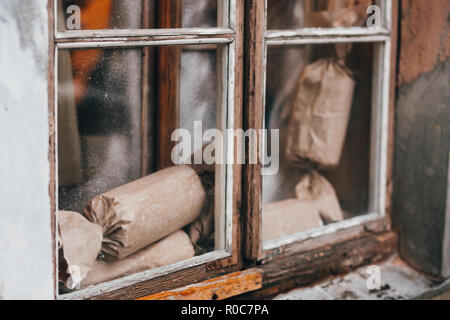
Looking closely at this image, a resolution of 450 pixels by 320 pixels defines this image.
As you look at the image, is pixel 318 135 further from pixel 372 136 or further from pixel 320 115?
pixel 372 136

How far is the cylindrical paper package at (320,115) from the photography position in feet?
6.54

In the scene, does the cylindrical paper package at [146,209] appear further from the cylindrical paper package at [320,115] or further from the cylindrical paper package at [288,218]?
the cylindrical paper package at [320,115]

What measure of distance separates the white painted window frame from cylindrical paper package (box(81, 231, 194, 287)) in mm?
263

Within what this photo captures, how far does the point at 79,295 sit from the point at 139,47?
631 mm

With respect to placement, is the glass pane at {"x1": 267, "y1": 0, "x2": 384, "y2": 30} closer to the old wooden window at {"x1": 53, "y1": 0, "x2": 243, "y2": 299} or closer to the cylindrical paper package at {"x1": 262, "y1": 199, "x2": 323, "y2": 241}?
the old wooden window at {"x1": 53, "y1": 0, "x2": 243, "y2": 299}

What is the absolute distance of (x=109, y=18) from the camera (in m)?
1.49

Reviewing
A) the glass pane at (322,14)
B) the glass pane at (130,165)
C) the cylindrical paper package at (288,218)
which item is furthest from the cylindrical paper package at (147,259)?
the glass pane at (322,14)

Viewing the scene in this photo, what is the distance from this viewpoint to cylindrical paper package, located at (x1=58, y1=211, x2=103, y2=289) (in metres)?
1.43

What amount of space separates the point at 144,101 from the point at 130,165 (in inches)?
7.0

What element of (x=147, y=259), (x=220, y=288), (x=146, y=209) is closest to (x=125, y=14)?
(x=146, y=209)

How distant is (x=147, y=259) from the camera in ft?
5.32

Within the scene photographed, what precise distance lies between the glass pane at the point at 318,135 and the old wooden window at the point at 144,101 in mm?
205

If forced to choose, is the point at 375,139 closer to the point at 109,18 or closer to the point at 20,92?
the point at 109,18
